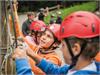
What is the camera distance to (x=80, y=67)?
2.52 meters

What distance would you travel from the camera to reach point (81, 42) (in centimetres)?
251

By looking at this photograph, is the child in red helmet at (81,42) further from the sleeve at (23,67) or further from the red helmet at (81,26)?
the sleeve at (23,67)

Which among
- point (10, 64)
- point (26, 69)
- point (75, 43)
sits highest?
point (75, 43)

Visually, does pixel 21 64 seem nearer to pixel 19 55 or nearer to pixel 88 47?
pixel 19 55

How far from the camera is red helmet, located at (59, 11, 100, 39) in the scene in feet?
8.38

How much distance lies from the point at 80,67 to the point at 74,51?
0.30 feet

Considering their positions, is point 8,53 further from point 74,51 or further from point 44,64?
point 74,51

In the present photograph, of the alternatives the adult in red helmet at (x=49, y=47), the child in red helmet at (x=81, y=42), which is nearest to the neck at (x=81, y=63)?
the child in red helmet at (x=81, y=42)

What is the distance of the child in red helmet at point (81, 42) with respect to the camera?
8.22 feet

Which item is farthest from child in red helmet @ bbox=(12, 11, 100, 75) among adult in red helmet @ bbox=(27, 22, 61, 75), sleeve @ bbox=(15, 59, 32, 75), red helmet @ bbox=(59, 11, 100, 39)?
adult in red helmet @ bbox=(27, 22, 61, 75)

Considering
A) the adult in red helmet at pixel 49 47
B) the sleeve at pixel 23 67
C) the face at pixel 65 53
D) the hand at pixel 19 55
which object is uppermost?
the face at pixel 65 53

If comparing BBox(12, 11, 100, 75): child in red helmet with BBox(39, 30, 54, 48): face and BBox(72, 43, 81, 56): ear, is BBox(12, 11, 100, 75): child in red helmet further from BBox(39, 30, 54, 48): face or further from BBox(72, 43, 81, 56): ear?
BBox(39, 30, 54, 48): face

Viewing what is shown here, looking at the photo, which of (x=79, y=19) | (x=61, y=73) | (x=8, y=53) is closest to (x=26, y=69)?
(x=61, y=73)

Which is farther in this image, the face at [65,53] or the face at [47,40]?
the face at [47,40]
